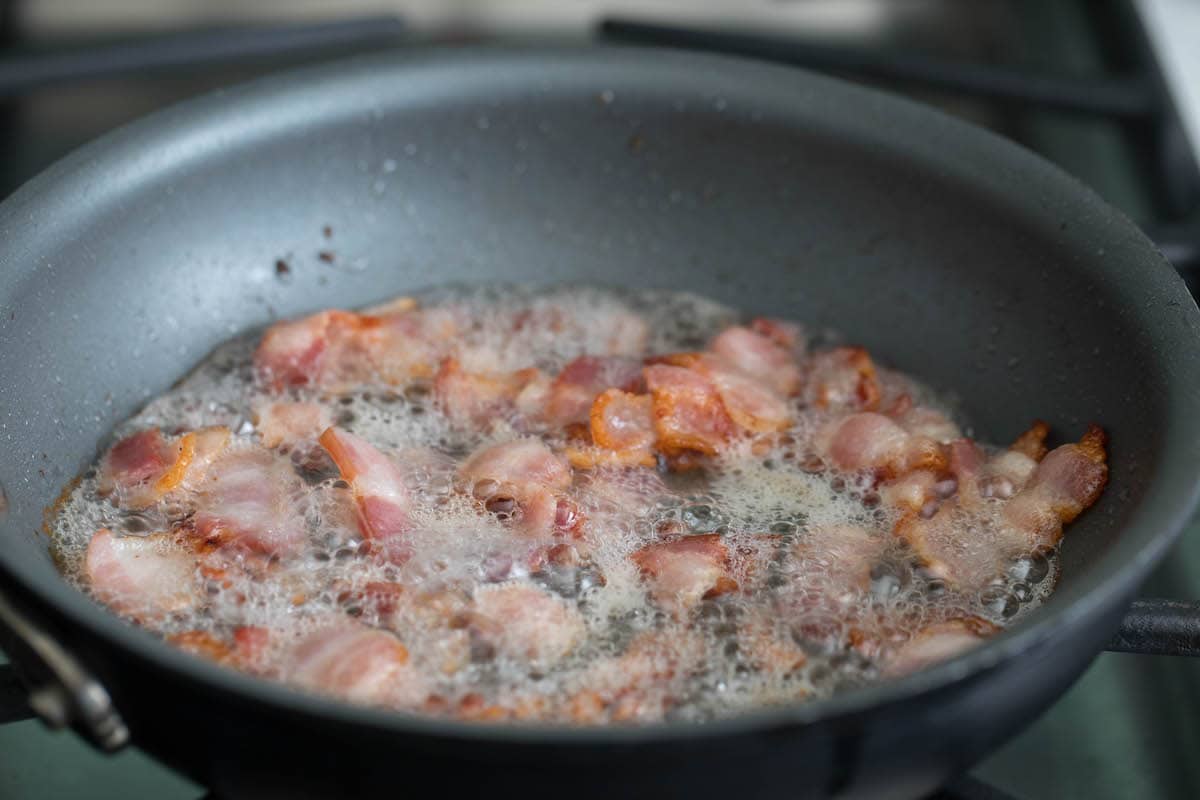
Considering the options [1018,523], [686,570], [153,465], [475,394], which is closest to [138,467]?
[153,465]

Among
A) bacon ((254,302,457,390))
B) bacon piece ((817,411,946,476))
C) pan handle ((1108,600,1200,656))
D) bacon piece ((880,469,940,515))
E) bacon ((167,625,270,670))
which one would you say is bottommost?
pan handle ((1108,600,1200,656))

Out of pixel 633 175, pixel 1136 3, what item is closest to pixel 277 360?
pixel 633 175

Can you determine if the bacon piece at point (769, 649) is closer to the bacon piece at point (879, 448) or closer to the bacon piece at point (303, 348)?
the bacon piece at point (879, 448)

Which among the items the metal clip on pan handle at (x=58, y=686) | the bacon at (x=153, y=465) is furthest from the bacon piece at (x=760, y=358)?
the metal clip on pan handle at (x=58, y=686)

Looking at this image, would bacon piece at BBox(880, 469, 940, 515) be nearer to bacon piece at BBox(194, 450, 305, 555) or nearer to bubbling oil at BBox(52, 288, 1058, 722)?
bubbling oil at BBox(52, 288, 1058, 722)

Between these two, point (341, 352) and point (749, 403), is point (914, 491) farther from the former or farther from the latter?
→ point (341, 352)

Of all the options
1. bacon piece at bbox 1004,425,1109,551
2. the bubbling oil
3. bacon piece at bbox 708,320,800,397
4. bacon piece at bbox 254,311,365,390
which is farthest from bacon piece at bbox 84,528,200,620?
bacon piece at bbox 1004,425,1109,551

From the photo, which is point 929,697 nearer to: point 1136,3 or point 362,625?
point 362,625
